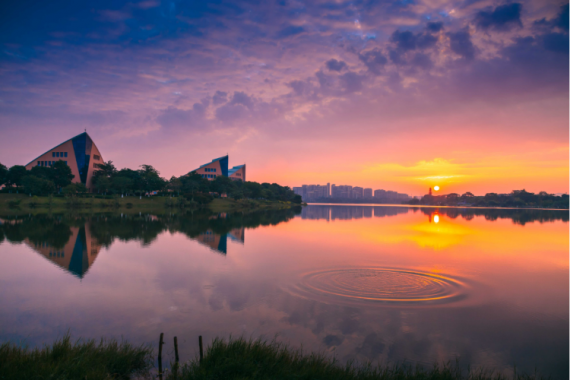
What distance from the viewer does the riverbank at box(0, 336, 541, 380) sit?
18.3 feet

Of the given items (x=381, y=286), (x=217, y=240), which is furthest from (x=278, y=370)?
(x=217, y=240)

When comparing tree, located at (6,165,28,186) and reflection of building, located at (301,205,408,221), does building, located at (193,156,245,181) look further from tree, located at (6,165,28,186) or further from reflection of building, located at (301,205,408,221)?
tree, located at (6,165,28,186)

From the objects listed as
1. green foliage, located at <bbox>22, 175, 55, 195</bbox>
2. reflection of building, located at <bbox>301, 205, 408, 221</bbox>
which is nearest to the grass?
reflection of building, located at <bbox>301, 205, 408, 221</bbox>

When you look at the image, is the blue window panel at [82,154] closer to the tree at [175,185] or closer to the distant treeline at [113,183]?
the distant treeline at [113,183]

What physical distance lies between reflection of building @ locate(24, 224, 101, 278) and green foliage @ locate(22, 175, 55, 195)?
199 ft

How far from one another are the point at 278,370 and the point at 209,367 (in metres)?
1.33

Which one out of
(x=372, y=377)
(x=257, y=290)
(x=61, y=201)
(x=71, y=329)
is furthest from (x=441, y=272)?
(x=61, y=201)

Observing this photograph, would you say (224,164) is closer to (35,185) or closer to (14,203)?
(35,185)

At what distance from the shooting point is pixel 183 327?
8469 millimetres

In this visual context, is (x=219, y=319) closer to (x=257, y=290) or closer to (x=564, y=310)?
(x=257, y=290)

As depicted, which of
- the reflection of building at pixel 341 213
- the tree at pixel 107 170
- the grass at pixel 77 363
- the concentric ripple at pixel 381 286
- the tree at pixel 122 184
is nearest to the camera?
the grass at pixel 77 363

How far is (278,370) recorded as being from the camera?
598 centimetres

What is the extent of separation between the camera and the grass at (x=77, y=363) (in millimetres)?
5409

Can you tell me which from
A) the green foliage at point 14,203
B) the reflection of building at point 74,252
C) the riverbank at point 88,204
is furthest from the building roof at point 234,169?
the reflection of building at point 74,252
